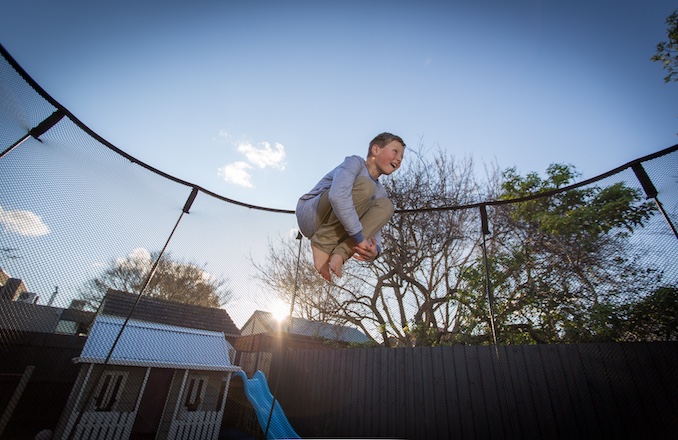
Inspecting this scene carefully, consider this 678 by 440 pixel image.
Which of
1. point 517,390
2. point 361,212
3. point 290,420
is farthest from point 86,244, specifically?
point 290,420

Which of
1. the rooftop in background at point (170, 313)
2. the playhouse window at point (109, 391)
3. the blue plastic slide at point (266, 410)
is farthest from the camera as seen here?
the rooftop in background at point (170, 313)

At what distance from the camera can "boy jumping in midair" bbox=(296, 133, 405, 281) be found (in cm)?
141

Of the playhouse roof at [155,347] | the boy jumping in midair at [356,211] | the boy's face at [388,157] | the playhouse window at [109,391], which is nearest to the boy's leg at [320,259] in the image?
the boy jumping in midair at [356,211]

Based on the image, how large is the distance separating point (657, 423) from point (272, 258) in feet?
19.9

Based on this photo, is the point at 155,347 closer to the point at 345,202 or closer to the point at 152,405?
the point at 152,405

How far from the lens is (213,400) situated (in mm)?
6113

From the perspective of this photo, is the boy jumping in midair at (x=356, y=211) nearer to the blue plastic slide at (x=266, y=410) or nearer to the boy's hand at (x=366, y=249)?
the boy's hand at (x=366, y=249)

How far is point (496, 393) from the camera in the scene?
3049 millimetres

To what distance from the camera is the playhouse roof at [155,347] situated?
17.3ft

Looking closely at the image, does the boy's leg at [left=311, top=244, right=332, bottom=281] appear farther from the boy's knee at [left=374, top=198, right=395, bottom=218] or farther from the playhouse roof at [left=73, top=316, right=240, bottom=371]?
the playhouse roof at [left=73, top=316, right=240, bottom=371]

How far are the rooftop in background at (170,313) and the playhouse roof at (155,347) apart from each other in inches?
18.9

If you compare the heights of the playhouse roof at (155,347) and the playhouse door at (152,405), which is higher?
the playhouse roof at (155,347)

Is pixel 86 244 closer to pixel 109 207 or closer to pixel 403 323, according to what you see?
pixel 109 207

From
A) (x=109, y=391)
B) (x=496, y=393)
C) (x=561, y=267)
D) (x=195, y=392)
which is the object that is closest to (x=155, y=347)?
(x=109, y=391)
